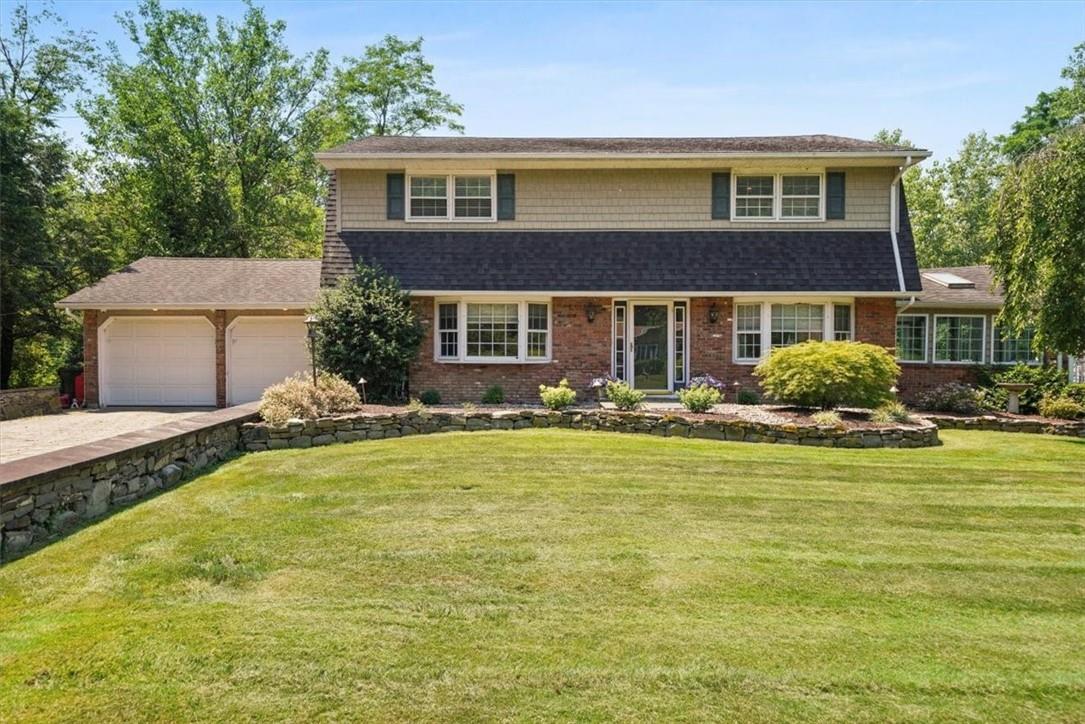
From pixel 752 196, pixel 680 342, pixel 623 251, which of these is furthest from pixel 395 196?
pixel 752 196

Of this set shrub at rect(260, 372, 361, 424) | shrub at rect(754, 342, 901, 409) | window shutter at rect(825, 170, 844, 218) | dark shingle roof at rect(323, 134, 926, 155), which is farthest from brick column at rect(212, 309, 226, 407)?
window shutter at rect(825, 170, 844, 218)

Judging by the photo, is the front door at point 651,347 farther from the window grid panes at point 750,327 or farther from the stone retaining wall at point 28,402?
the stone retaining wall at point 28,402

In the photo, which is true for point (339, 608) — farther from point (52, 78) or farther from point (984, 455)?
point (52, 78)

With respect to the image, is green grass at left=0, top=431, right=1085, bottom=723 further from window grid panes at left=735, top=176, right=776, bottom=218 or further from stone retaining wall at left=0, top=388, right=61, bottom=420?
stone retaining wall at left=0, top=388, right=61, bottom=420

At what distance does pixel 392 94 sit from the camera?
34219 millimetres

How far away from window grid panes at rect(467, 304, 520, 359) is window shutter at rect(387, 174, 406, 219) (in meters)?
2.75

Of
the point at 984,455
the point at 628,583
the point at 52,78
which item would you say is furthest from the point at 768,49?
the point at 52,78

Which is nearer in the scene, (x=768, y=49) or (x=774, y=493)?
(x=774, y=493)

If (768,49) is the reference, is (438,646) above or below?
below

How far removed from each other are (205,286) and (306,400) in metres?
8.38

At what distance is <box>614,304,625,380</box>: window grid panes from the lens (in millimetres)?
15234

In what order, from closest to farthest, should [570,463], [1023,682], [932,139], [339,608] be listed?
[1023,682] < [339,608] < [570,463] < [932,139]

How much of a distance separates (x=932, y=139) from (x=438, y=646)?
Result: 24.9m

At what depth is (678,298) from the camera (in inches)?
591
